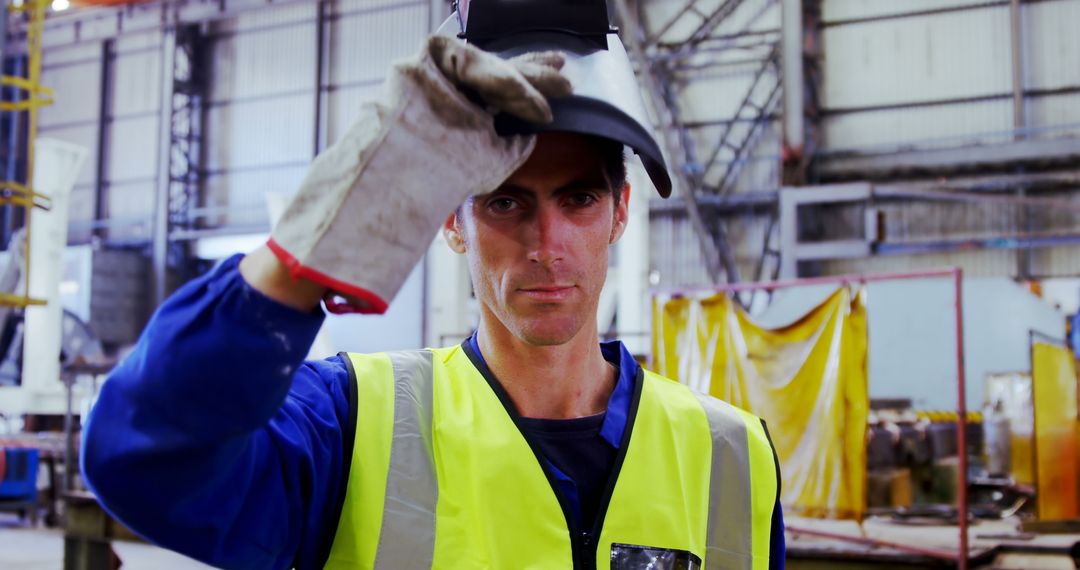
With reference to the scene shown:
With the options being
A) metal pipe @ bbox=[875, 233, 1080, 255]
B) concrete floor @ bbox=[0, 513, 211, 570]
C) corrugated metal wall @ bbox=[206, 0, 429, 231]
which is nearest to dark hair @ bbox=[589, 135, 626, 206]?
concrete floor @ bbox=[0, 513, 211, 570]

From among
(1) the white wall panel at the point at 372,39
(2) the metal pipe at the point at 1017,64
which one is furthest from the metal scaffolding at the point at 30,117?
(2) the metal pipe at the point at 1017,64

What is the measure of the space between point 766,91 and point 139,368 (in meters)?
15.6

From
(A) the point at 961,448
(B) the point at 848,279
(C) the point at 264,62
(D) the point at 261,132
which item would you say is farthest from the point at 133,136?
(A) the point at 961,448

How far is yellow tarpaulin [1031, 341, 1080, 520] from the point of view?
711 centimetres

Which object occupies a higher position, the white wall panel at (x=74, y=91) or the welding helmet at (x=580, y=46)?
the white wall panel at (x=74, y=91)

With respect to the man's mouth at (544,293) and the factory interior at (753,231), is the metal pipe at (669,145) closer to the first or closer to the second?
the factory interior at (753,231)

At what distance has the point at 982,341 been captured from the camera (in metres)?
11.9

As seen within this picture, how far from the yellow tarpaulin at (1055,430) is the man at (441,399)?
608cm

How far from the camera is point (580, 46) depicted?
1.55 meters

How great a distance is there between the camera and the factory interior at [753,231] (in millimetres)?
6770

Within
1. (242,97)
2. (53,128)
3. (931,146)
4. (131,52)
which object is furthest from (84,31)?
(931,146)

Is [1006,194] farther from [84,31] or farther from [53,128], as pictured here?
[53,128]

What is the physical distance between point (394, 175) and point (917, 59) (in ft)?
50.3

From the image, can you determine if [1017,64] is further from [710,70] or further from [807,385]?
[807,385]
